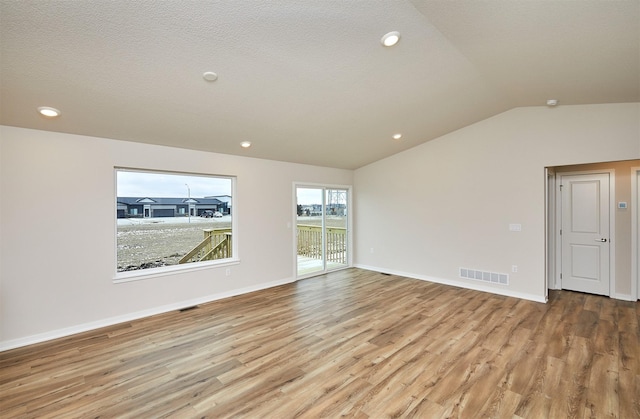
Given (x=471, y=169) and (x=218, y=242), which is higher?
(x=471, y=169)

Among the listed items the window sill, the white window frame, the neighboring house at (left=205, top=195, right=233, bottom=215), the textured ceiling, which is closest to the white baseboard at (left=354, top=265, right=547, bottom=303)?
the textured ceiling

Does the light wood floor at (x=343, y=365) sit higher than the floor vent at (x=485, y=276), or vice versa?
the floor vent at (x=485, y=276)

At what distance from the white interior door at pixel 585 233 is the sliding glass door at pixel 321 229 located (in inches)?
164

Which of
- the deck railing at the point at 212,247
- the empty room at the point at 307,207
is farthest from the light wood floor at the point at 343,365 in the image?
the deck railing at the point at 212,247

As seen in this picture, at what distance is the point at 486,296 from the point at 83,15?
588 centimetres

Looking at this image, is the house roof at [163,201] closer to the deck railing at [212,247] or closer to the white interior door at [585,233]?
the deck railing at [212,247]

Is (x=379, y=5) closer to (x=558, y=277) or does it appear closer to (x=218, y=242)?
(x=218, y=242)

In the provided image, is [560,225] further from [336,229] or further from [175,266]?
[175,266]

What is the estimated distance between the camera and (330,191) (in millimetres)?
6586

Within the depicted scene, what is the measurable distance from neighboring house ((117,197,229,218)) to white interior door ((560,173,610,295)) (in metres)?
5.98

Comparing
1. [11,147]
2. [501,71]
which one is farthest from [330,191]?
[11,147]

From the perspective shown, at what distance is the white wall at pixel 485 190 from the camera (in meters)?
4.06

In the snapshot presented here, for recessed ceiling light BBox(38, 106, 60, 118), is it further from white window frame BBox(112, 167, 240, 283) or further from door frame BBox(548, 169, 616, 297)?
door frame BBox(548, 169, 616, 297)

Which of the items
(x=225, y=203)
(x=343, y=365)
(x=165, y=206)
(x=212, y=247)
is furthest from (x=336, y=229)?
(x=343, y=365)
